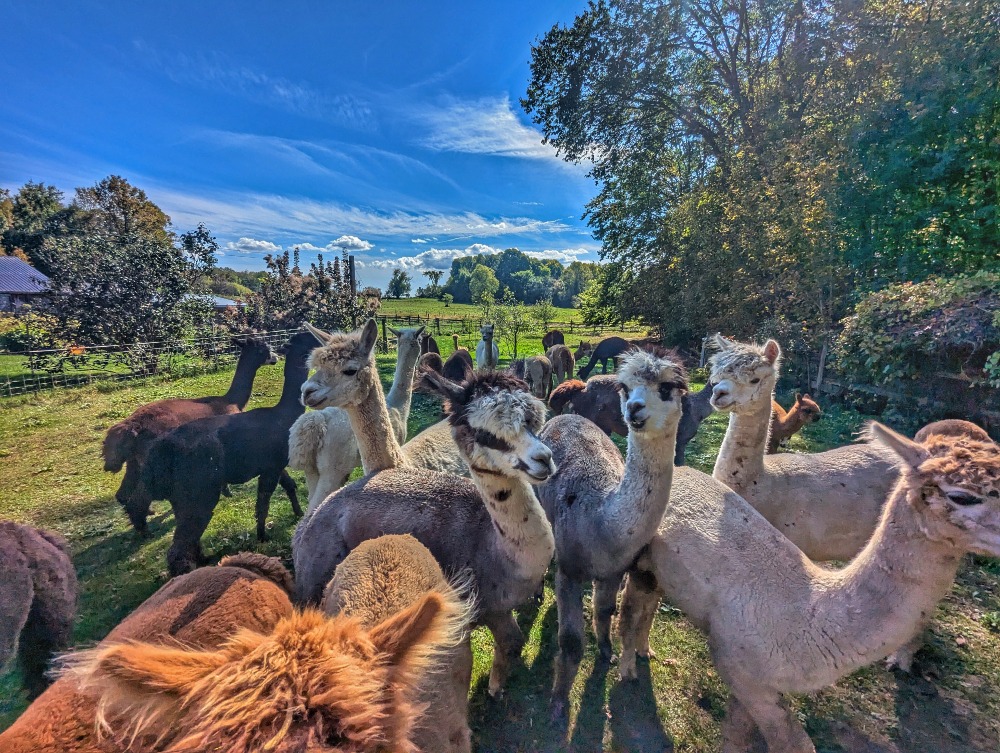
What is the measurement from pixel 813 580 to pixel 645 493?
3.46 ft

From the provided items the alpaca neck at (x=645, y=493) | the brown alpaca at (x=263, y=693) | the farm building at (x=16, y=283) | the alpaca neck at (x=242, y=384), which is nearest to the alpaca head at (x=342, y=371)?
the alpaca neck at (x=645, y=493)

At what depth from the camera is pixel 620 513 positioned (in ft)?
9.80

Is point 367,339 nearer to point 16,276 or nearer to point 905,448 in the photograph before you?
point 905,448

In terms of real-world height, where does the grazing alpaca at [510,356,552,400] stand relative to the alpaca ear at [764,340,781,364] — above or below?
below

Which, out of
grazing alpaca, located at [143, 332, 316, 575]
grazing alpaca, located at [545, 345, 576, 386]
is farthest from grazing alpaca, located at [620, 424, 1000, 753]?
grazing alpaca, located at [545, 345, 576, 386]

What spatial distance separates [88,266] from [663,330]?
2520 cm

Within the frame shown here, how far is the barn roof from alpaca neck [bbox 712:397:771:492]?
163ft

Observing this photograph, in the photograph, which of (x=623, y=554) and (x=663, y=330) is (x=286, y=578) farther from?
(x=663, y=330)

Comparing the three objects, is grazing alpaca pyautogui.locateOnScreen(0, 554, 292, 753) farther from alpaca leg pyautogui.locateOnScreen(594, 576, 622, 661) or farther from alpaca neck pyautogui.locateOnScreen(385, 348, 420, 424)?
alpaca neck pyautogui.locateOnScreen(385, 348, 420, 424)

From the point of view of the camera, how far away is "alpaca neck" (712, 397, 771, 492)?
12.2 ft

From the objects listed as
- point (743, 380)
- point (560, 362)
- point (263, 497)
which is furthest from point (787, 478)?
point (560, 362)

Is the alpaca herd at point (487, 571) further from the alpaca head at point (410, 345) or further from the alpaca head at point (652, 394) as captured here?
the alpaca head at point (410, 345)

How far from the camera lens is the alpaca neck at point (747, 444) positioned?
3721 millimetres

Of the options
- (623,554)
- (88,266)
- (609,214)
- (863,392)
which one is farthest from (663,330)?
(88,266)
